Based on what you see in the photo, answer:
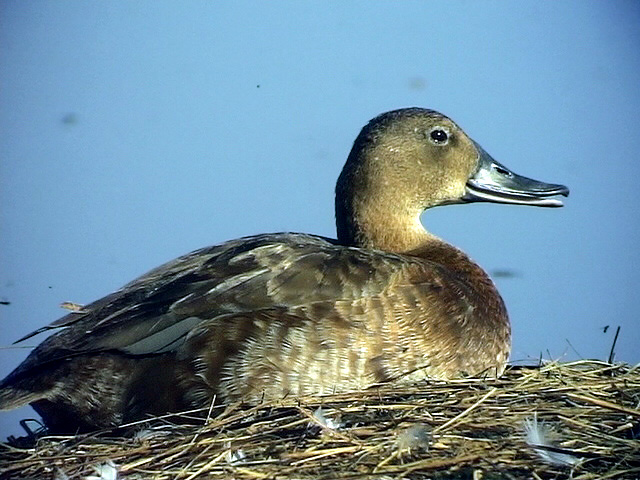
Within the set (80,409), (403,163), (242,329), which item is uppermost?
(403,163)

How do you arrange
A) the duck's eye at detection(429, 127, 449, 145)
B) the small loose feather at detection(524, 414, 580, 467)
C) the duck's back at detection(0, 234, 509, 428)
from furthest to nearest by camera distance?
the duck's eye at detection(429, 127, 449, 145) → the duck's back at detection(0, 234, 509, 428) → the small loose feather at detection(524, 414, 580, 467)

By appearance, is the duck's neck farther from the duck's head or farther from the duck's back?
the duck's back

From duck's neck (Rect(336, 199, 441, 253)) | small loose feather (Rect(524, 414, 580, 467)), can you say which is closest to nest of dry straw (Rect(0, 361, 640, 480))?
small loose feather (Rect(524, 414, 580, 467))

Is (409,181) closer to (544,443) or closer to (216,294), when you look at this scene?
(216,294)

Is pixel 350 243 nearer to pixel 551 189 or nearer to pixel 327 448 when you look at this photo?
pixel 551 189

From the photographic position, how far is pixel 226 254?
15.7 ft

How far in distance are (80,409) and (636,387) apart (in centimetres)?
219

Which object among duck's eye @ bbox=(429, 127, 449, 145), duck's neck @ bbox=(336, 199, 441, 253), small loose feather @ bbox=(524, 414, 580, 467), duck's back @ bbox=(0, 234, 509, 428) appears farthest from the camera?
duck's eye @ bbox=(429, 127, 449, 145)

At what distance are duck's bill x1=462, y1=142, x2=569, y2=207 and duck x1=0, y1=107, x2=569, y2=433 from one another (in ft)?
2.91

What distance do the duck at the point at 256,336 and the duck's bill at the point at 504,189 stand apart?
0.89m

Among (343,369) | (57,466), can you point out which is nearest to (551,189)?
(343,369)

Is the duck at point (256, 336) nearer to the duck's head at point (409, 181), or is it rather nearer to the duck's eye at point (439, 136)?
the duck's head at point (409, 181)

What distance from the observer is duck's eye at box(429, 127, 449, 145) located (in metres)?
5.61

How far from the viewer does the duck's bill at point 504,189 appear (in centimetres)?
570
